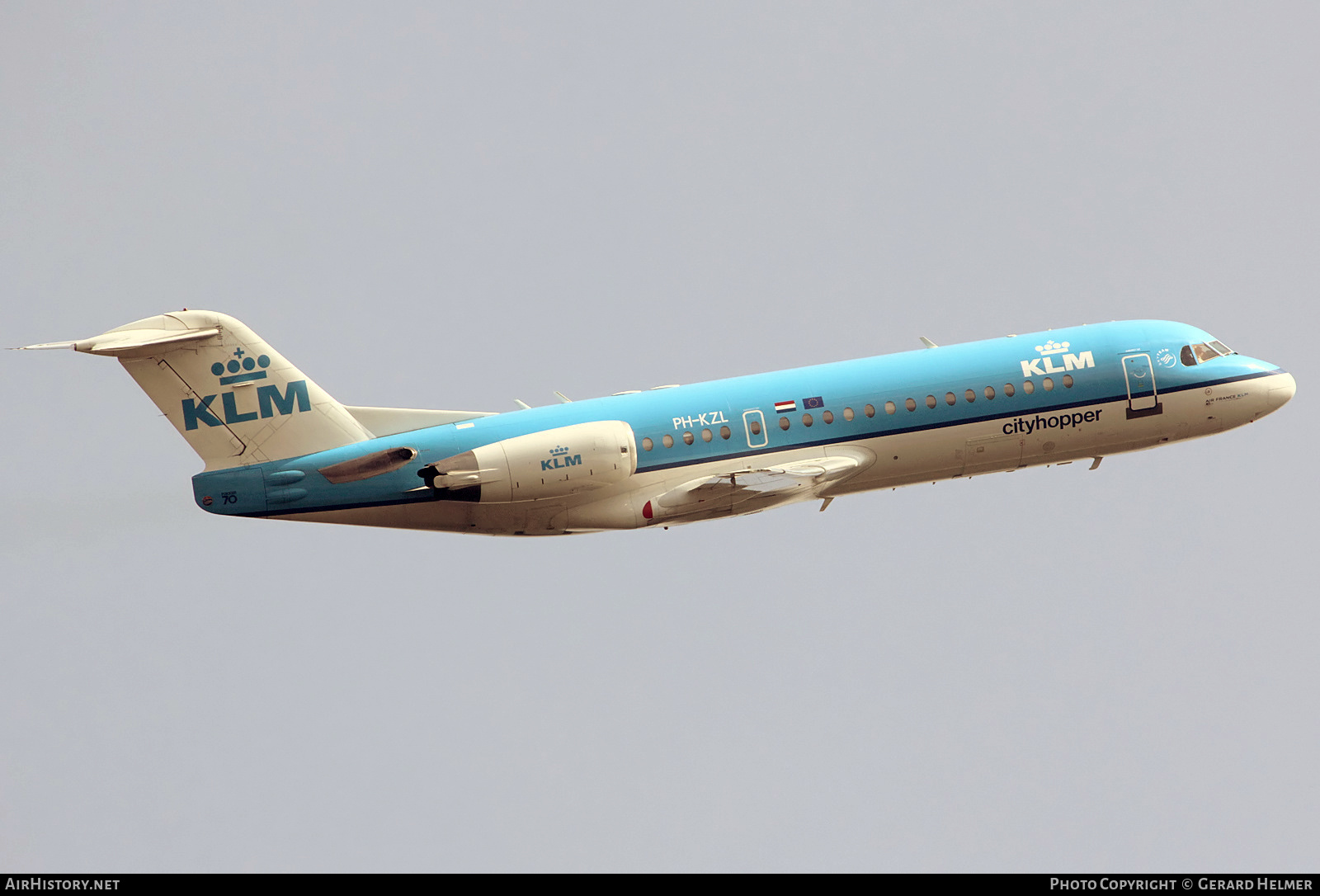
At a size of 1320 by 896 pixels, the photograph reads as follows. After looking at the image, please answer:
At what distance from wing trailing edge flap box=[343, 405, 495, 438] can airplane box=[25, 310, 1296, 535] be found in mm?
36

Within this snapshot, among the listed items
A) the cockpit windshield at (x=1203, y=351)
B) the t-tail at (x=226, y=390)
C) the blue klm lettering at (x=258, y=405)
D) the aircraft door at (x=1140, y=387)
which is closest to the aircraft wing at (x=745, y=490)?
the blue klm lettering at (x=258, y=405)

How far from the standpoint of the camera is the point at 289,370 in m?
41.9

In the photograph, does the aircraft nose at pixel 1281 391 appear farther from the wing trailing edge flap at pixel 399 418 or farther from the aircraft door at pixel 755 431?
the wing trailing edge flap at pixel 399 418

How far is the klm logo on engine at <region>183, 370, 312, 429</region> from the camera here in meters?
41.0

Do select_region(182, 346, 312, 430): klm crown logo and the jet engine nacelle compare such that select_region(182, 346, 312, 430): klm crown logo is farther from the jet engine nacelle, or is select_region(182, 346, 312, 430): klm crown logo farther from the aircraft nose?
the aircraft nose

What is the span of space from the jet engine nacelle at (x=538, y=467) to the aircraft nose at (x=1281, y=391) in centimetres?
1578

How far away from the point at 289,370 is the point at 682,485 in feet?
29.0

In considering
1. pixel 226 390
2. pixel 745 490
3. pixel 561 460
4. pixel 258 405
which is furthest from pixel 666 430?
pixel 226 390

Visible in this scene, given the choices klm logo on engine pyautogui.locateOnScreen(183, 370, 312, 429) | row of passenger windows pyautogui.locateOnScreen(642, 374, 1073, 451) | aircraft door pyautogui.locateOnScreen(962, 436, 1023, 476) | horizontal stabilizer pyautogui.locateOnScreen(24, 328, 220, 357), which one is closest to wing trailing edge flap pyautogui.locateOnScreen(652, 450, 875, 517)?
row of passenger windows pyautogui.locateOnScreen(642, 374, 1073, 451)

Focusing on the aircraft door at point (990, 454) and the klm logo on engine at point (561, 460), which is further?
the aircraft door at point (990, 454)

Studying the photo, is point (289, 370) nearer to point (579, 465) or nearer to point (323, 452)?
point (323, 452)

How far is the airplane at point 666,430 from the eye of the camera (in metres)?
41.0
